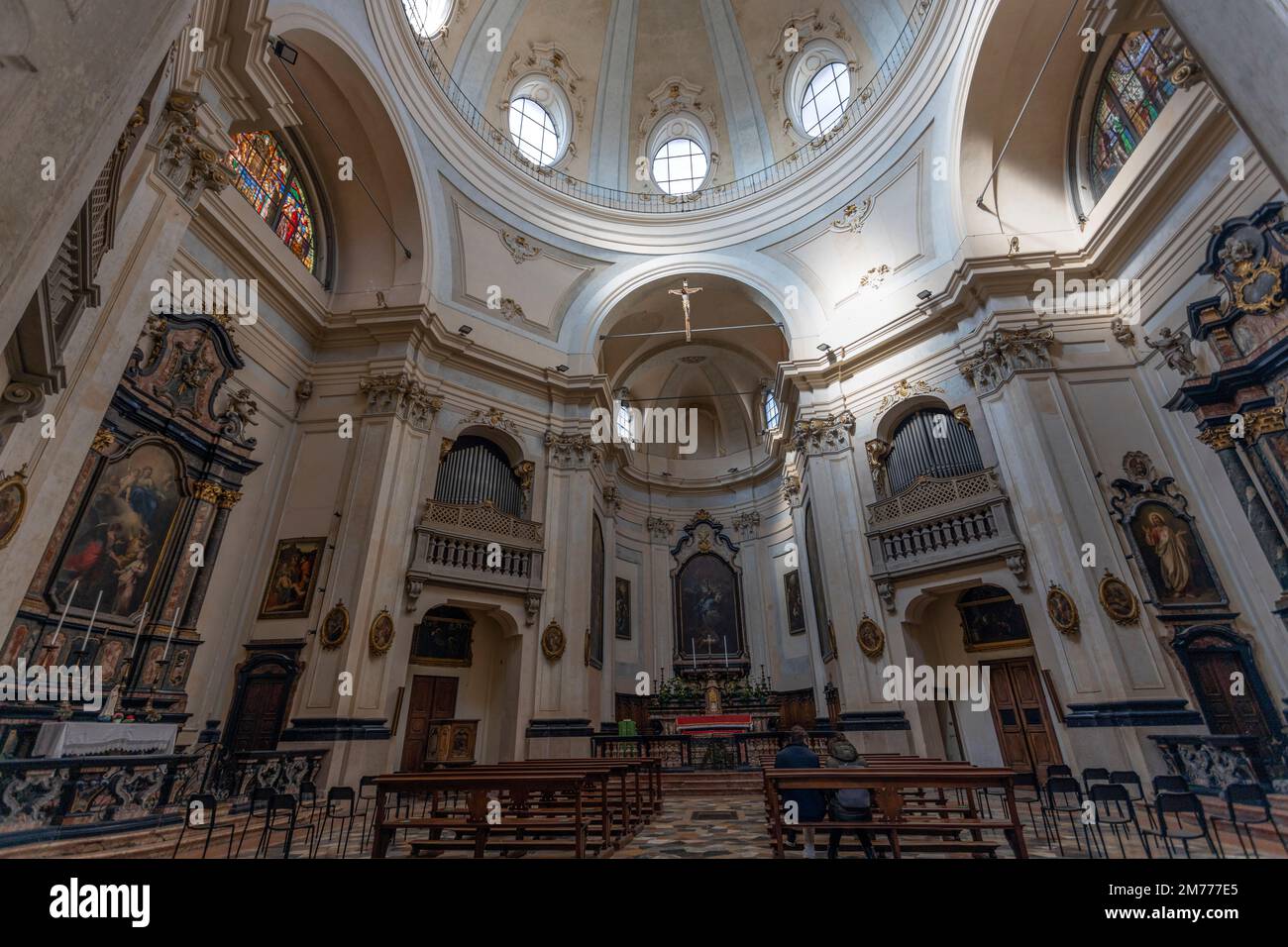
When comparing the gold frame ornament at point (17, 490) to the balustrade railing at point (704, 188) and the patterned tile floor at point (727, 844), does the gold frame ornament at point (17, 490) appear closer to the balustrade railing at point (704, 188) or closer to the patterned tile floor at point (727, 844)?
the patterned tile floor at point (727, 844)

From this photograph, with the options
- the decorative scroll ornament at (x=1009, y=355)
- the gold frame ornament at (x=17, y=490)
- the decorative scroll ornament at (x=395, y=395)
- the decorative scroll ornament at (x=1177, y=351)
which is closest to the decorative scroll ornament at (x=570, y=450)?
the decorative scroll ornament at (x=395, y=395)

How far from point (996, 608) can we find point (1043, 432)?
3.41 metres

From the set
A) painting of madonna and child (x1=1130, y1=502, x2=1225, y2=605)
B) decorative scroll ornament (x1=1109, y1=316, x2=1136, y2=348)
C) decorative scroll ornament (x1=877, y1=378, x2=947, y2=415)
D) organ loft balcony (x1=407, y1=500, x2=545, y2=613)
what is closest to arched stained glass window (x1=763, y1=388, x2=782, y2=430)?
decorative scroll ornament (x1=877, y1=378, x2=947, y2=415)

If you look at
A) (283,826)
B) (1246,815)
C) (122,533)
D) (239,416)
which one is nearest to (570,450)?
(239,416)

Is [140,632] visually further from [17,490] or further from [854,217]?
[854,217]

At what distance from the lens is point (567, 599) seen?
1209cm

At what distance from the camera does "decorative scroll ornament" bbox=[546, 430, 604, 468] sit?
43.7 feet

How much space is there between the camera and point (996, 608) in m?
10.8

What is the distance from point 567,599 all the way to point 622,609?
4.55 metres

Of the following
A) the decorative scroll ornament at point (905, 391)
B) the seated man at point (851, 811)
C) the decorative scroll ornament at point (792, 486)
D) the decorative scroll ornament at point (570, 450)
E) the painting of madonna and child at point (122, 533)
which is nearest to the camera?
the seated man at point (851, 811)

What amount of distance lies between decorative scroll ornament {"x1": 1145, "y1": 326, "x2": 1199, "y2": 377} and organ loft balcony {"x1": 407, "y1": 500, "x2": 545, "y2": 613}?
10941 millimetres

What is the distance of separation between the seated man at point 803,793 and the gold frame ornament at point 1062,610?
5484 millimetres

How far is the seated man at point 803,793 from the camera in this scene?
4.57 metres

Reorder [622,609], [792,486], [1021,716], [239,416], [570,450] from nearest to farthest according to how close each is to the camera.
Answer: [239,416] → [1021,716] → [570,450] → [792,486] → [622,609]
